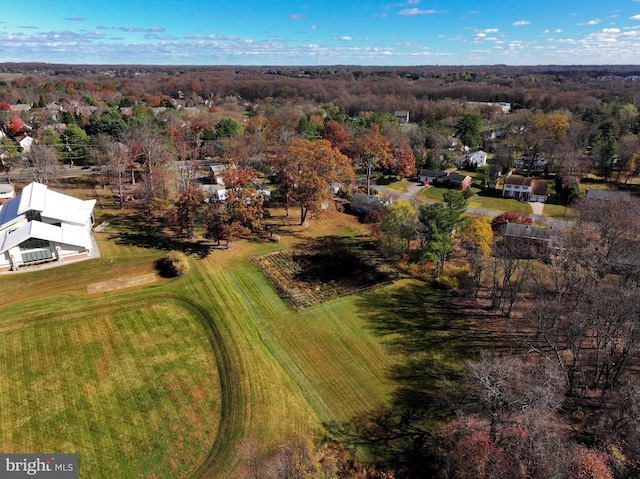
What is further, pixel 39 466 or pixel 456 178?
pixel 456 178

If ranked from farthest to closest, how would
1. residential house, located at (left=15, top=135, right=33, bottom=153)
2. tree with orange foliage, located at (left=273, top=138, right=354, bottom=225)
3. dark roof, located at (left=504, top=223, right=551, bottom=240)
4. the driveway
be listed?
residential house, located at (left=15, top=135, right=33, bottom=153), the driveway, tree with orange foliage, located at (left=273, top=138, right=354, bottom=225), dark roof, located at (left=504, top=223, right=551, bottom=240)

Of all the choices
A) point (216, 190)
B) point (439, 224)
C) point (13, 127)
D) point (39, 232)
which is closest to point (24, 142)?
point (13, 127)

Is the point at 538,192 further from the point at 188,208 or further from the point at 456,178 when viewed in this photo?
the point at 188,208

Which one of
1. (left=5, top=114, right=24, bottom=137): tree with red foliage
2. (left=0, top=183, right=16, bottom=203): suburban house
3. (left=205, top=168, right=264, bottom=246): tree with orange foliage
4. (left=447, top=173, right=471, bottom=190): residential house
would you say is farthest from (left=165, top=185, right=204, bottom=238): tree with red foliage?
(left=5, top=114, right=24, bottom=137): tree with red foliage

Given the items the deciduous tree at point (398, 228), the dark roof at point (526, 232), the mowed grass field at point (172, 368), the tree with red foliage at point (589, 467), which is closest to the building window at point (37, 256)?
the mowed grass field at point (172, 368)

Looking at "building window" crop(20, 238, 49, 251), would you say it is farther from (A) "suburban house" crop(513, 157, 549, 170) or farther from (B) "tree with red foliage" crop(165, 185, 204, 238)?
(A) "suburban house" crop(513, 157, 549, 170)

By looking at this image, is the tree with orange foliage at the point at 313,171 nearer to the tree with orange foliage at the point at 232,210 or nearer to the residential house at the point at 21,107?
the tree with orange foliage at the point at 232,210

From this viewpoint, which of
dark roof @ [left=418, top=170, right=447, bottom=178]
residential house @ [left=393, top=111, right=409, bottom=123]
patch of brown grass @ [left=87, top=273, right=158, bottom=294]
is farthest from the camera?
residential house @ [left=393, top=111, right=409, bottom=123]
